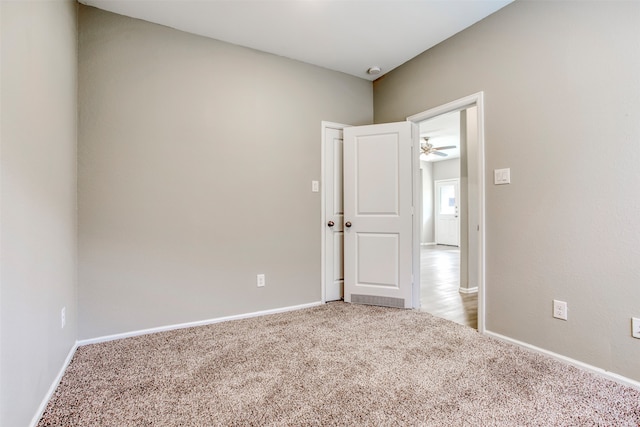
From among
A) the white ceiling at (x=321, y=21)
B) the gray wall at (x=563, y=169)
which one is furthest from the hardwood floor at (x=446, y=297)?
the white ceiling at (x=321, y=21)

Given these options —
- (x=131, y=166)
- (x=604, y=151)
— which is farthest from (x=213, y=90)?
(x=604, y=151)

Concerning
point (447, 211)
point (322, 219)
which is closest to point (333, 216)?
point (322, 219)

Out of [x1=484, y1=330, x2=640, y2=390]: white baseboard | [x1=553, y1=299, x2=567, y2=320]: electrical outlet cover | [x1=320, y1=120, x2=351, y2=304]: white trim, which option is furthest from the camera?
[x1=320, y1=120, x2=351, y2=304]: white trim

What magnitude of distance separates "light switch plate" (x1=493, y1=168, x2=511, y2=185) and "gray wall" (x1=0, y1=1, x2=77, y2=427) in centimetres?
292

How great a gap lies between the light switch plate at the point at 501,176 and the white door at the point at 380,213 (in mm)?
870

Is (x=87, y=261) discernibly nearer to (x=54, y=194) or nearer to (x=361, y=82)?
(x=54, y=194)

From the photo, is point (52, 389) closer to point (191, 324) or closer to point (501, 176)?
point (191, 324)

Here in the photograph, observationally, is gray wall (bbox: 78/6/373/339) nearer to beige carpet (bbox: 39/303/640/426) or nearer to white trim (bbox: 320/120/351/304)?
white trim (bbox: 320/120/351/304)

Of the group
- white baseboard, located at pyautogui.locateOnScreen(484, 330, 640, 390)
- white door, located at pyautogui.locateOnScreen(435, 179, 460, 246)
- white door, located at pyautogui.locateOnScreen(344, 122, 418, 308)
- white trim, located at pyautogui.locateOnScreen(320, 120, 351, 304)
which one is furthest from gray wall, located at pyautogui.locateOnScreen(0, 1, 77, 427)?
white door, located at pyautogui.locateOnScreen(435, 179, 460, 246)

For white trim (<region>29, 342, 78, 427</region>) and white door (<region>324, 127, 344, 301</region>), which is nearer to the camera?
white trim (<region>29, 342, 78, 427</region>)

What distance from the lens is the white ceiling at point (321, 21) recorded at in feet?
7.43

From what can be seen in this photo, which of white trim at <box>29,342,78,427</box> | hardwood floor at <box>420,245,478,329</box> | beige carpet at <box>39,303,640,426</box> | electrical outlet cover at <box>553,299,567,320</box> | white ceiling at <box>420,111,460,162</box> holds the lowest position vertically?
hardwood floor at <box>420,245,478,329</box>

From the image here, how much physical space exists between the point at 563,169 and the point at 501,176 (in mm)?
405

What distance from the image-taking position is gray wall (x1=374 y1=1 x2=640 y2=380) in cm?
172
